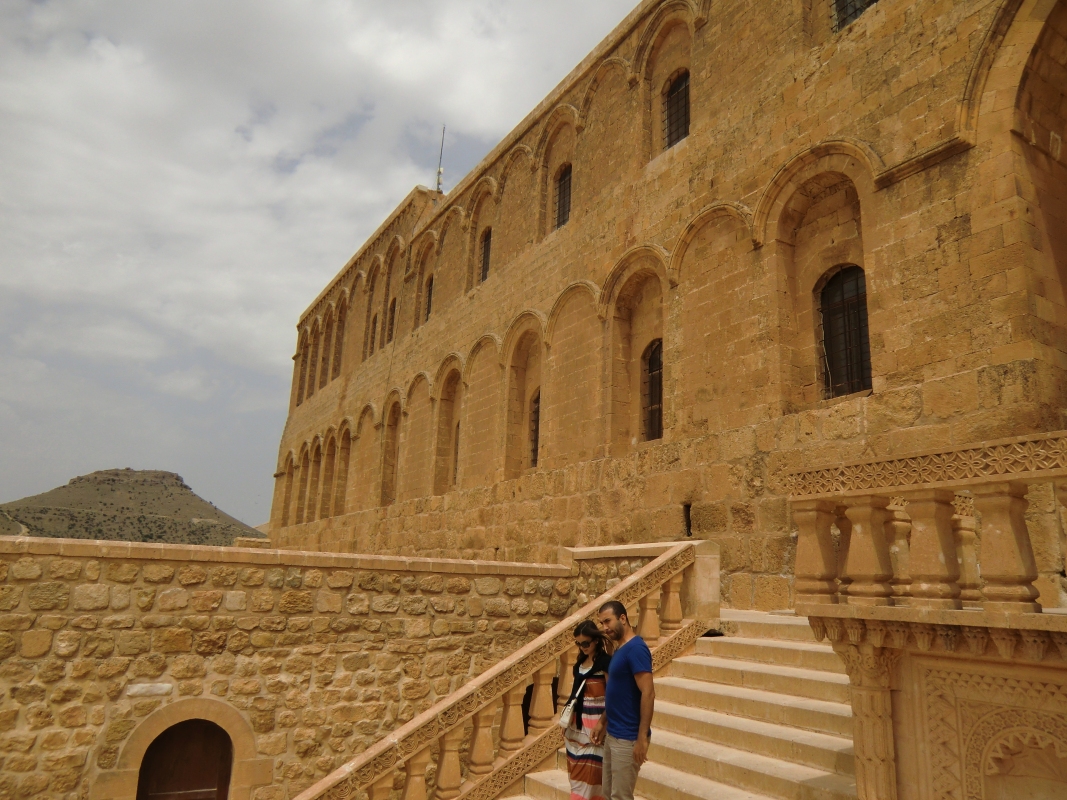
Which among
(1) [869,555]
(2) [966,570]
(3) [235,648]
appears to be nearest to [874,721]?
(1) [869,555]

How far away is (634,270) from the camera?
12.0 metres

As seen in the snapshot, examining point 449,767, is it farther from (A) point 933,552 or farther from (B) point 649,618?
(A) point 933,552

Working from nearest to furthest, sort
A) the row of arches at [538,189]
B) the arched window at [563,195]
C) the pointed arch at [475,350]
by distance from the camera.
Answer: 1. the row of arches at [538,189]
2. the arched window at [563,195]
3. the pointed arch at [475,350]

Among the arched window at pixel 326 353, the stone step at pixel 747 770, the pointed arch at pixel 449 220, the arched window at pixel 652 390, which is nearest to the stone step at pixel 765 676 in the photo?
the stone step at pixel 747 770

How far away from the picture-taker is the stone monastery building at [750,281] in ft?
23.0

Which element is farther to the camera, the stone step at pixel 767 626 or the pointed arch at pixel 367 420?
the pointed arch at pixel 367 420

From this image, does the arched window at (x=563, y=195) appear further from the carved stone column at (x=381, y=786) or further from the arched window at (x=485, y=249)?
the carved stone column at (x=381, y=786)

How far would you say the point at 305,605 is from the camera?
7.68m

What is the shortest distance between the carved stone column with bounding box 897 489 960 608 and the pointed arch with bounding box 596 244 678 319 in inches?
309

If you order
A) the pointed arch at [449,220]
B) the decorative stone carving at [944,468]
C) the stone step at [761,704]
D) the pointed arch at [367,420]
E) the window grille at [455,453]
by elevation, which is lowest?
the stone step at [761,704]

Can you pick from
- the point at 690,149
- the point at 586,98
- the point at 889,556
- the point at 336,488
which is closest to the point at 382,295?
the point at 336,488

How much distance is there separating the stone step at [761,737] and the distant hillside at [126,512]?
2809 cm

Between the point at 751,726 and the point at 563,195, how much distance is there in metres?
12.0

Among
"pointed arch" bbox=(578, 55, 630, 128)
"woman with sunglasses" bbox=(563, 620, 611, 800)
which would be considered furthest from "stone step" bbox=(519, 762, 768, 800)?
"pointed arch" bbox=(578, 55, 630, 128)
